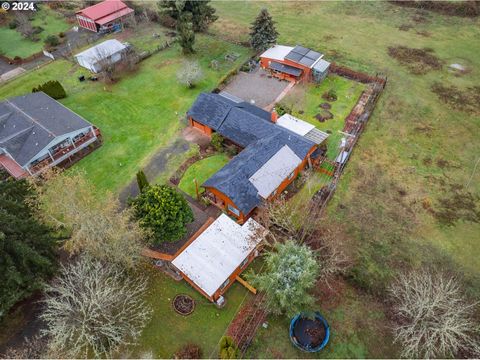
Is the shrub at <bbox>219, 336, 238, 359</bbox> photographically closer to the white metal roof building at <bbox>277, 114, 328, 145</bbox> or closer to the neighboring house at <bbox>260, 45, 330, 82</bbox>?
the white metal roof building at <bbox>277, 114, 328, 145</bbox>

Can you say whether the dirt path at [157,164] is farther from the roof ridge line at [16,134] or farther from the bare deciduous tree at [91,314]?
the roof ridge line at [16,134]

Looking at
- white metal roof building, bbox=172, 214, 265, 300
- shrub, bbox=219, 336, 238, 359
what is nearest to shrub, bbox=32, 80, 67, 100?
white metal roof building, bbox=172, 214, 265, 300

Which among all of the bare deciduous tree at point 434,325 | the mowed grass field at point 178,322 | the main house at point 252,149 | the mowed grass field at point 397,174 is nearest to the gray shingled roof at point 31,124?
the main house at point 252,149

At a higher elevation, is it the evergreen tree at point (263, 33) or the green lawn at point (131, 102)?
the evergreen tree at point (263, 33)

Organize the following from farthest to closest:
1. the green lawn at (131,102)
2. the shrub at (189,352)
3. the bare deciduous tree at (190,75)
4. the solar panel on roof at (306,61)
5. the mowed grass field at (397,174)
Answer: the bare deciduous tree at (190,75)
the solar panel on roof at (306,61)
the green lawn at (131,102)
the mowed grass field at (397,174)
the shrub at (189,352)

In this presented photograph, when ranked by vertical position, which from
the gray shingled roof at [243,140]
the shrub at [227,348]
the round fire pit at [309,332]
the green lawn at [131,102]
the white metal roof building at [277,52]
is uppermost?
the white metal roof building at [277,52]

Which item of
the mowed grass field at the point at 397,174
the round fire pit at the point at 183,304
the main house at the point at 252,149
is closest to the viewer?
the round fire pit at the point at 183,304

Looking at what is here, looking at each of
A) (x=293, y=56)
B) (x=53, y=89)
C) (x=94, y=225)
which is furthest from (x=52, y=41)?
(x=94, y=225)
